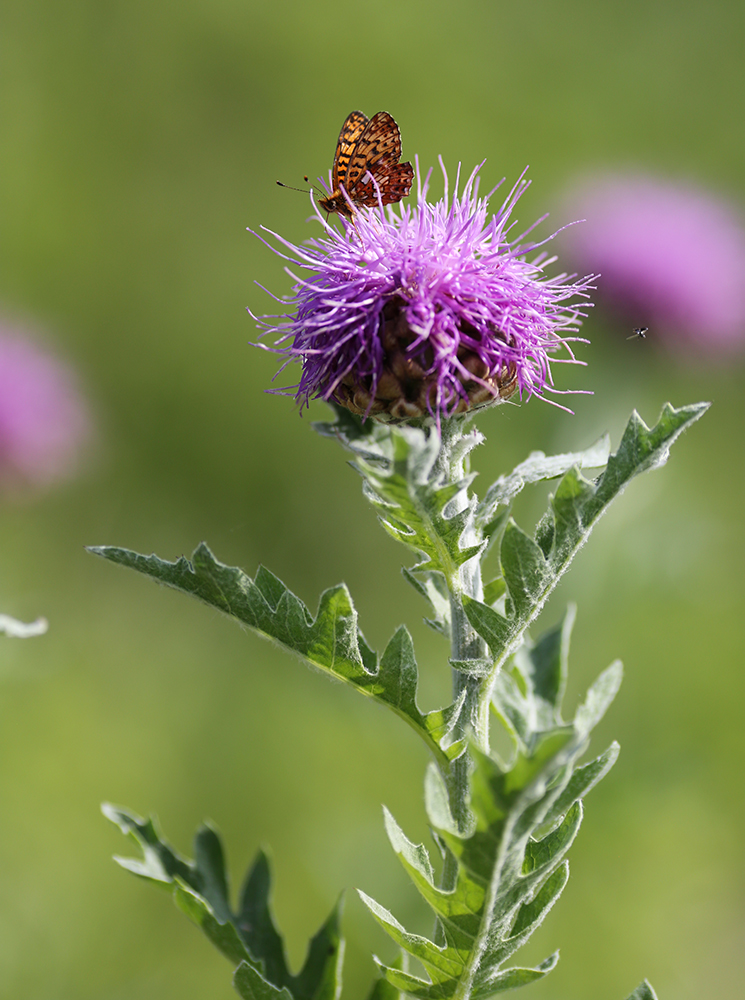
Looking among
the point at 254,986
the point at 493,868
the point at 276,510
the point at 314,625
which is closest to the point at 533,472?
the point at 314,625

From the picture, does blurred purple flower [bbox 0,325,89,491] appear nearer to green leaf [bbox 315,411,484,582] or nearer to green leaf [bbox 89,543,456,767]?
green leaf [bbox 315,411,484,582]

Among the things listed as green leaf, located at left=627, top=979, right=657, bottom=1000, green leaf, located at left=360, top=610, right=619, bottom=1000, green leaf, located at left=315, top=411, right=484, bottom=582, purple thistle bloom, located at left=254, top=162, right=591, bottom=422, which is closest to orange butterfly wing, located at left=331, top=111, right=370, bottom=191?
purple thistle bloom, located at left=254, top=162, right=591, bottom=422

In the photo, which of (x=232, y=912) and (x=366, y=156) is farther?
(x=366, y=156)

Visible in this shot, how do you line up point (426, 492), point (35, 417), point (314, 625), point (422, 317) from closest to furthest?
point (426, 492), point (314, 625), point (422, 317), point (35, 417)

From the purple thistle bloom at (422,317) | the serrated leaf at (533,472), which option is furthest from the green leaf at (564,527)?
the purple thistle bloom at (422,317)

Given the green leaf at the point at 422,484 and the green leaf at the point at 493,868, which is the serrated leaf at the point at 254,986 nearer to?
the green leaf at the point at 493,868

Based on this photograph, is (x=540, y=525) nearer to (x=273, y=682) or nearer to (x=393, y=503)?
(x=393, y=503)

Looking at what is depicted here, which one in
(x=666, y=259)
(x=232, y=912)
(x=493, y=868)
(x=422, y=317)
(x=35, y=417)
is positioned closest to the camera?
(x=493, y=868)

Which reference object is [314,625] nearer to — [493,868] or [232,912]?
[493,868]
